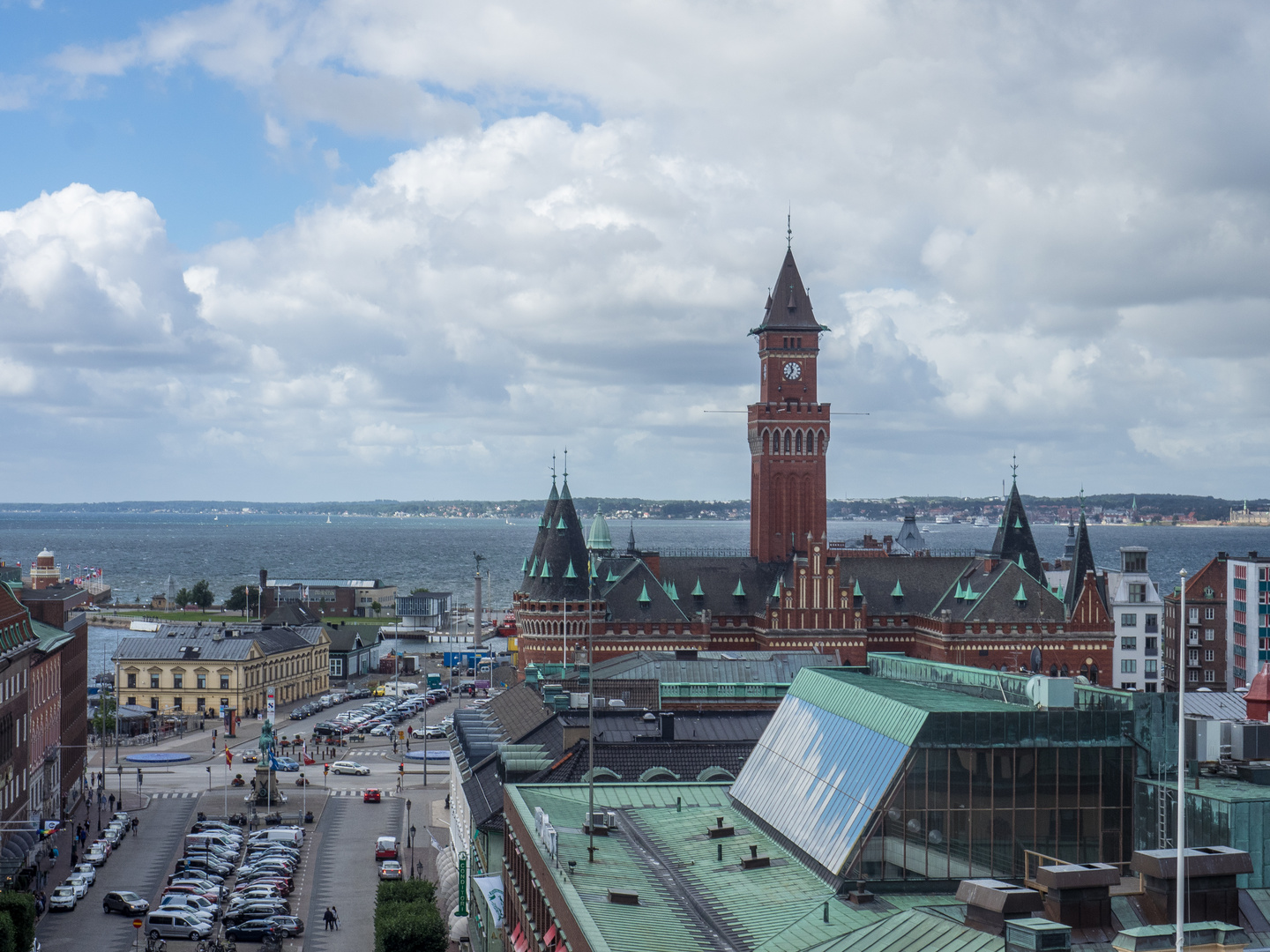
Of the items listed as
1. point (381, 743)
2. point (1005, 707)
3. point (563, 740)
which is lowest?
point (381, 743)

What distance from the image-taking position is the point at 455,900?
67.2m

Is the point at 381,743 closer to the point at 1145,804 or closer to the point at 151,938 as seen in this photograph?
the point at 151,938

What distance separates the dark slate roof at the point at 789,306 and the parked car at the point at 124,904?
78.2 metres

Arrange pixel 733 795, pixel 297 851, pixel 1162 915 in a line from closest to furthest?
1. pixel 1162 915
2. pixel 733 795
3. pixel 297 851

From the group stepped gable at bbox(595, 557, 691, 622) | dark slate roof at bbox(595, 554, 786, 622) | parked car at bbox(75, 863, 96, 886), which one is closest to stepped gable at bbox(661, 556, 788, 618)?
dark slate roof at bbox(595, 554, 786, 622)

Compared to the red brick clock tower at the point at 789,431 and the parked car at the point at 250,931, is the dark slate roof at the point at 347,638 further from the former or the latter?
the parked car at the point at 250,931

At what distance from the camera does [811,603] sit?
116875 mm

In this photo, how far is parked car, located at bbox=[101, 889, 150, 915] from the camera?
68.2 metres

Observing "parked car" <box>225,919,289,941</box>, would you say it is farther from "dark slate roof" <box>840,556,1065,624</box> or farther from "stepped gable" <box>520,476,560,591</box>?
"dark slate roof" <box>840,556,1065,624</box>

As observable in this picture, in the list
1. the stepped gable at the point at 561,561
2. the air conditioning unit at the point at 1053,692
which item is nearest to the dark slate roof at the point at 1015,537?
the stepped gable at the point at 561,561

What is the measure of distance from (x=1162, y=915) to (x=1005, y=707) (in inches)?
351

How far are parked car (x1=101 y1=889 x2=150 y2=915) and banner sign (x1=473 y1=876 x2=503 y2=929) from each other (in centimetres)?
2040

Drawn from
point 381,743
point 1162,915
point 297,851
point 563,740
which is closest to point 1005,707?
point 1162,915

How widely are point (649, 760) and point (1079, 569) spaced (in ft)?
246
